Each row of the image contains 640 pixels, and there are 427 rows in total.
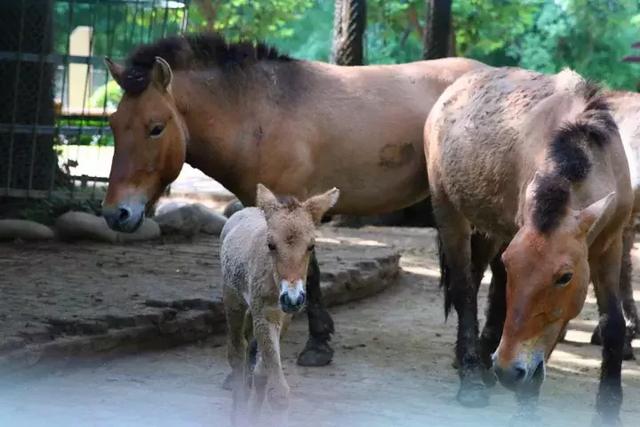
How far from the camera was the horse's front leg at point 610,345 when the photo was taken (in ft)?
19.8

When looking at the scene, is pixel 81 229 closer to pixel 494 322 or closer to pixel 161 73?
pixel 161 73

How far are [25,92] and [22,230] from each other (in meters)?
1.62

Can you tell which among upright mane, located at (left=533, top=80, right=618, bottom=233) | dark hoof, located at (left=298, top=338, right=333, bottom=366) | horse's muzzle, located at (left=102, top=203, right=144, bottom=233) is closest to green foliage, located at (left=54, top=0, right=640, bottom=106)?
dark hoof, located at (left=298, top=338, right=333, bottom=366)

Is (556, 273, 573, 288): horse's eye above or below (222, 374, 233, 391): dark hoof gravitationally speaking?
above

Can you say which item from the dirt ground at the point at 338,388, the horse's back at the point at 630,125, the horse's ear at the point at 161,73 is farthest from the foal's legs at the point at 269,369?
the horse's back at the point at 630,125

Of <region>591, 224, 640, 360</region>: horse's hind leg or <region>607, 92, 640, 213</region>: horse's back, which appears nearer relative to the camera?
<region>607, 92, 640, 213</region>: horse's back

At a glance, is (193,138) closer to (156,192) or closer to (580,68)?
(156,192)

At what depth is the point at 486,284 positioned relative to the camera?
11.8 metres

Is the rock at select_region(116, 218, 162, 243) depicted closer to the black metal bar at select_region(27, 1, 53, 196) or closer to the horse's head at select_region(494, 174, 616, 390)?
the black metal bar at select_region(27, 1, 53, 196)

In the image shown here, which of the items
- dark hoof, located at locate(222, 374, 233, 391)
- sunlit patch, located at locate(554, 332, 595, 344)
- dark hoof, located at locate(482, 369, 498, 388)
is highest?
dark hoof, located at locate(482, 369, 498, 388)

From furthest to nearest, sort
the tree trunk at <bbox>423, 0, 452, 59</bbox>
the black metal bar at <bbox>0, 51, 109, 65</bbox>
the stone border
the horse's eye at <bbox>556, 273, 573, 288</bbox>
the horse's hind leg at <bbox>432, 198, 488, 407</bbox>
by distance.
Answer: the tree trunk at <bbox>423, 0, 452, 59</bbox>
the black metal bar at <bbox>0, 51, 109, 65</bbox>
the horse's hind leg at <bbox>432, 198, 488, 407</bbox>
the stone border
the horse's eye at <bbox>556, 273, 573, 288</bbox>

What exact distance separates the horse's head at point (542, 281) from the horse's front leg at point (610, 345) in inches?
24.1

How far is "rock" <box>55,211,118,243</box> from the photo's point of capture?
1112 cm

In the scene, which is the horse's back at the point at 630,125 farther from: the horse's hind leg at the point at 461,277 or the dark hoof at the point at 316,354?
the dark hoof at the point at 316,354
